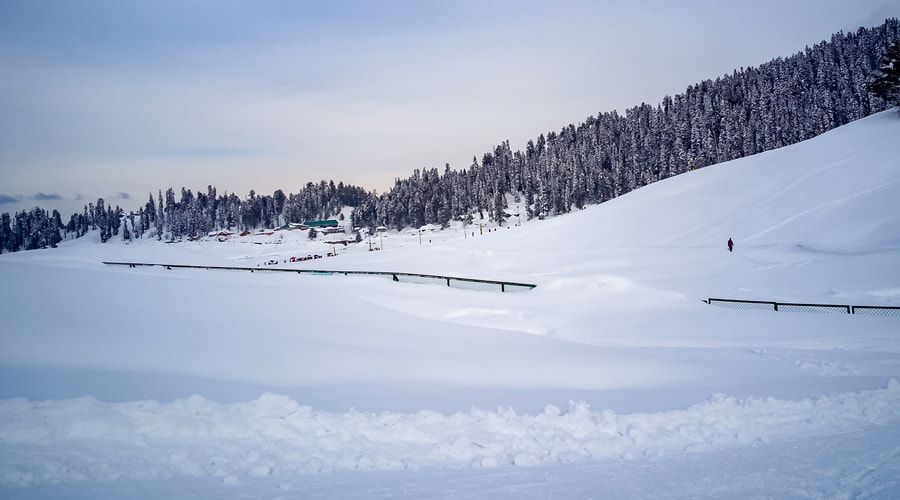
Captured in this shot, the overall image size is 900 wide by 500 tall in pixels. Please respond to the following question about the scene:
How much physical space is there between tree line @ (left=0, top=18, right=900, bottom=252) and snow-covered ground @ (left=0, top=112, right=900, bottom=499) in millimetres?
103067

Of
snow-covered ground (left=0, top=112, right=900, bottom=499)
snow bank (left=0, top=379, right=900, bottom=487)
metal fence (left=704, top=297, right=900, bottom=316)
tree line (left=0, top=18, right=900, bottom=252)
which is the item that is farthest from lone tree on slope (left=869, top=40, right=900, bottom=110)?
snow bank (left=0, top=379, right=900, bottom=487)

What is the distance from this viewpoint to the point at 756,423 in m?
7.57

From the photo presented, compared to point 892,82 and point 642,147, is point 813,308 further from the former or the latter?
point 642,147

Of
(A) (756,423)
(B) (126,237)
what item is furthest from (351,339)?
(B) (126,237)

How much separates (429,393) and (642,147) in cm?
16276

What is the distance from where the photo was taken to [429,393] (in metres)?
9.15

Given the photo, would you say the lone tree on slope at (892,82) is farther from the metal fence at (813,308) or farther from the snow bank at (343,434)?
the snow bank at (343,434)

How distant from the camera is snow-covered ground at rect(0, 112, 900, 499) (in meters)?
5.86

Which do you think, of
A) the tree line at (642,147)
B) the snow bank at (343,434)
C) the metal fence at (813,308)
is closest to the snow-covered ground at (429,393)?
the snow bank at (343,434)

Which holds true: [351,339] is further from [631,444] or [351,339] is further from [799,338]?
[799,338]

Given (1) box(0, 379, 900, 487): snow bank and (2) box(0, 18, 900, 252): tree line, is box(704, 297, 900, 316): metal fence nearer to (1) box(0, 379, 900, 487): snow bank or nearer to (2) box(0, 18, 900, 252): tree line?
(1) box(0, 379, 900, 487): snow bank

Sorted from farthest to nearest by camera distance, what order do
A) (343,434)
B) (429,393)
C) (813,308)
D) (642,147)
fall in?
1. (642,147)
2. (813,308)
3. (429,393)
4. (343,434)

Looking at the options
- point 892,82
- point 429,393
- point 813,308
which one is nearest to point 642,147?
point 892,82

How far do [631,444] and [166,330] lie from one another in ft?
33.4
